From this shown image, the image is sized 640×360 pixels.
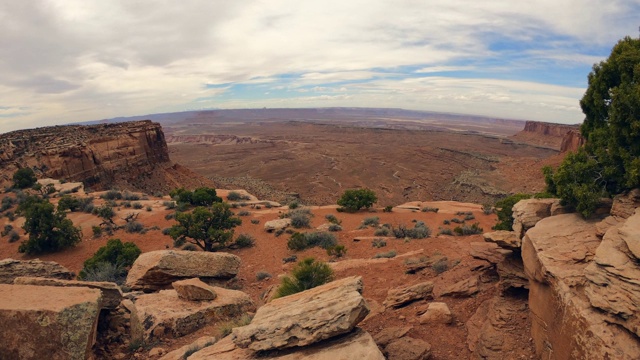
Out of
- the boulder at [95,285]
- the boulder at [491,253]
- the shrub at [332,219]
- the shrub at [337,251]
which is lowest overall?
the shrub at [332,219]

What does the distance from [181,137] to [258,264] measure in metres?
190

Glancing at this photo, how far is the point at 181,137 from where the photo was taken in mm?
189500

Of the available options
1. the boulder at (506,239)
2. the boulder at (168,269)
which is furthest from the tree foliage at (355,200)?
A: the boulder at (506,239)

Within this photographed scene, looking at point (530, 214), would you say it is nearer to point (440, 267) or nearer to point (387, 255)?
point (440, 267)

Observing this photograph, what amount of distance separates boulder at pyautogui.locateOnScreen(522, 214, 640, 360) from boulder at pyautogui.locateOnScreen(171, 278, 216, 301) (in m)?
8.83

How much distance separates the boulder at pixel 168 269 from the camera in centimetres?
1198

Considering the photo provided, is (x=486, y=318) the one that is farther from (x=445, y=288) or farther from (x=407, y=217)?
(x=407, y=217)

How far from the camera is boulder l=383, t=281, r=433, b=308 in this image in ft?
30.9

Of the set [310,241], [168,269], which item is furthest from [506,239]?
[310,241]

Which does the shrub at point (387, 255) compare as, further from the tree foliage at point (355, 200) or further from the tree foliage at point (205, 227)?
the tree foliage at point (355, 200)

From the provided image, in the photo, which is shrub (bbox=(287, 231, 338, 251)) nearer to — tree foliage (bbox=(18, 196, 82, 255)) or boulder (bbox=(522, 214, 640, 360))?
boulder (bbox=(522, 214, 640, 360))

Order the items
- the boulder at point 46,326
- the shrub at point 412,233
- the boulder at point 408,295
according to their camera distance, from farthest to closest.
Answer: the shrub at point 412,233
the boulder at point 408,295
the boulder at point 46,326

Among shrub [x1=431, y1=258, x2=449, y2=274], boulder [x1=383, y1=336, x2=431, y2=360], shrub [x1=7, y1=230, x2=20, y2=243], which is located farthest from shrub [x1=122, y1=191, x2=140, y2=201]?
boulder [x1=383, y1=336, x2=431, y2=360]

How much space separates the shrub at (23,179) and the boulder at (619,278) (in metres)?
46.6
